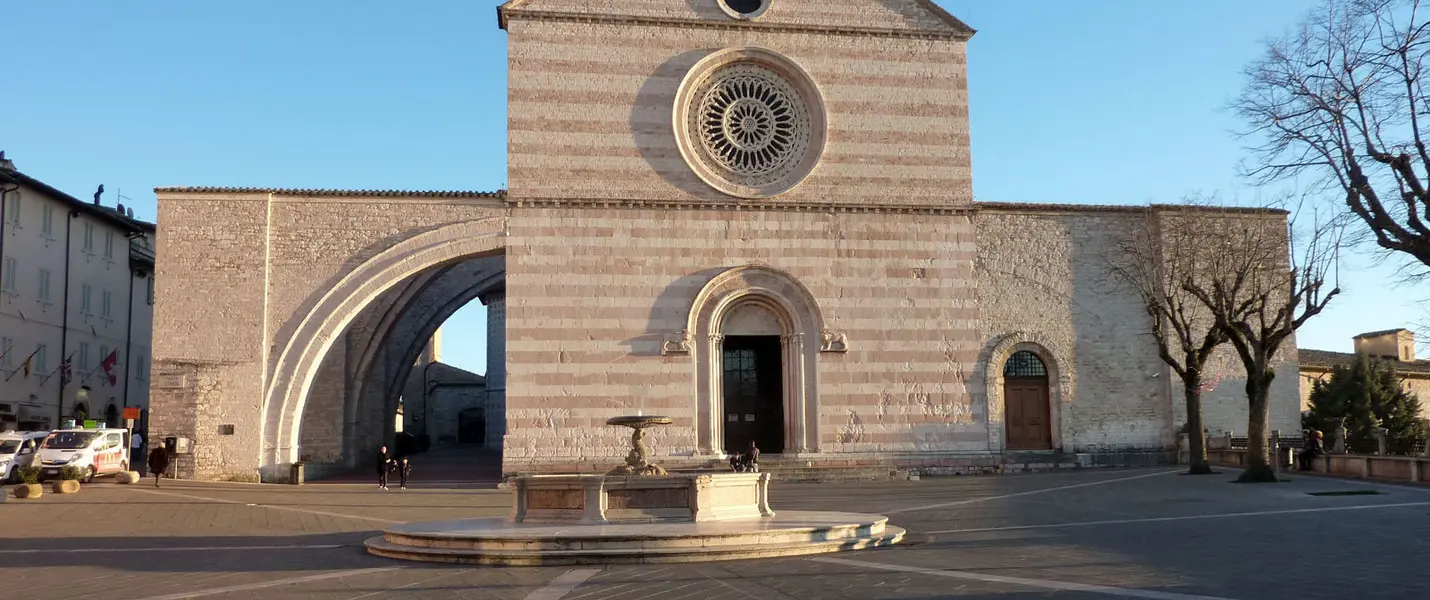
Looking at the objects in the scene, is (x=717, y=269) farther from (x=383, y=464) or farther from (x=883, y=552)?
(x=883, y=552)

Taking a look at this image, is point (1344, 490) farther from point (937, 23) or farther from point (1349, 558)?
point (937, 23)

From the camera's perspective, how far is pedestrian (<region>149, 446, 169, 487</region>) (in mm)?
23922

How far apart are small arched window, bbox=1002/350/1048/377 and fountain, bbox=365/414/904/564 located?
42.5 feet

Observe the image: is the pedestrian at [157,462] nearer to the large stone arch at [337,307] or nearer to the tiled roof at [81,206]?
the large stone arch at [337,307]

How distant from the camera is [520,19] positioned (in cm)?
2609

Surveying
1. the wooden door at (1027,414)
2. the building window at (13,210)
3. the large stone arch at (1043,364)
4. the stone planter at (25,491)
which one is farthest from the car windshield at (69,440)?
the wooden door at (1027,414)

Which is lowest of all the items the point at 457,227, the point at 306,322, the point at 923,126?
the point at 306,322

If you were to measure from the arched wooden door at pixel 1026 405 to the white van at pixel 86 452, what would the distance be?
20824 mm

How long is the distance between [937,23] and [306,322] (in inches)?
636

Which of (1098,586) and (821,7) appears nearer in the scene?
(1098,586)

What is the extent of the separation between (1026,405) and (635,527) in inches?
659

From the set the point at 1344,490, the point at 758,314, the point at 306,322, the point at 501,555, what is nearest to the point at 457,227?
the point at 306,322

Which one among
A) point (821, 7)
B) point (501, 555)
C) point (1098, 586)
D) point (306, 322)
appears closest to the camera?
point (1098, 586)

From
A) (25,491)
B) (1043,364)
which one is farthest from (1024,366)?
(25,491)
